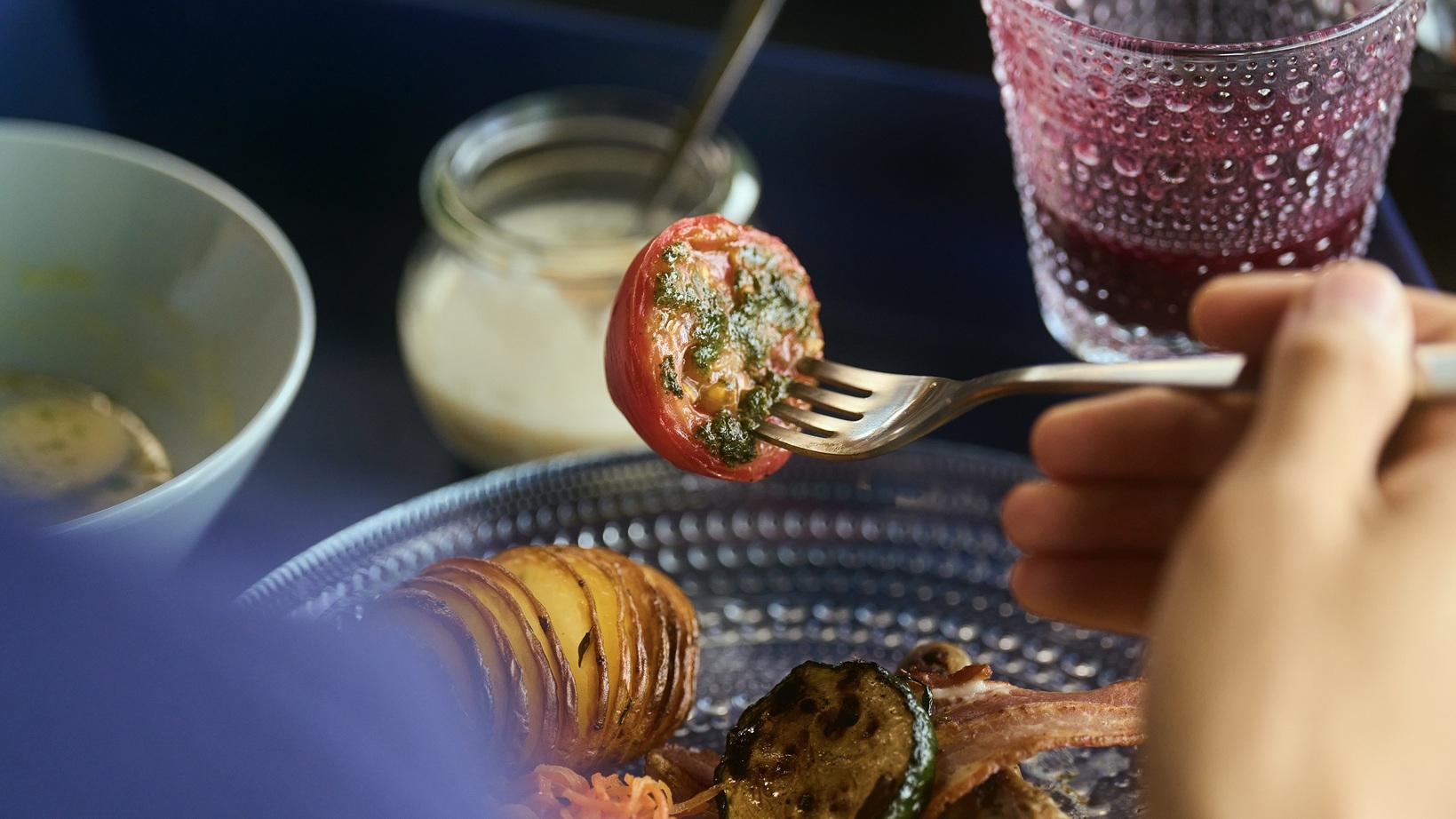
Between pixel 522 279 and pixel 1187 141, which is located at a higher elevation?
pixel 1187 141

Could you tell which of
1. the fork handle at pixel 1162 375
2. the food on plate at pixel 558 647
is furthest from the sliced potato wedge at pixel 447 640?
the fork handle at pixel 1162 375

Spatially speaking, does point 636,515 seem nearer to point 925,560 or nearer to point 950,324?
point 925,560

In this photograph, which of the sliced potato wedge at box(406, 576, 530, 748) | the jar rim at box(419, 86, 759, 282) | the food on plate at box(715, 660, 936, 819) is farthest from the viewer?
the jar rim at box(419, 86, 759, 282)

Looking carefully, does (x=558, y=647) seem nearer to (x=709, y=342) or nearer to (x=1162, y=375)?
(x=709, y=342)

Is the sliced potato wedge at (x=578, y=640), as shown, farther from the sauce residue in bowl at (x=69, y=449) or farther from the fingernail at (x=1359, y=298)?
the fingernail at (x=1359, y=298)

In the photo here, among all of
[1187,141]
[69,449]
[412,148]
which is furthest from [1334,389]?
[412,148]

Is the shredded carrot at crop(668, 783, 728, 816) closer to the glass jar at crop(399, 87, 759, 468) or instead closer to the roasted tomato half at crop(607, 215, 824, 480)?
the roasted tomato half at crop(607, 215, 824, 480)

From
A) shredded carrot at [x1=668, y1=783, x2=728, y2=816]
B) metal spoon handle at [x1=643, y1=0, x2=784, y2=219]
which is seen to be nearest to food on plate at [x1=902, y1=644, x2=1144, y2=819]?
shredded carrot at [x1=668, y1=783, x2=728, y2=816]
